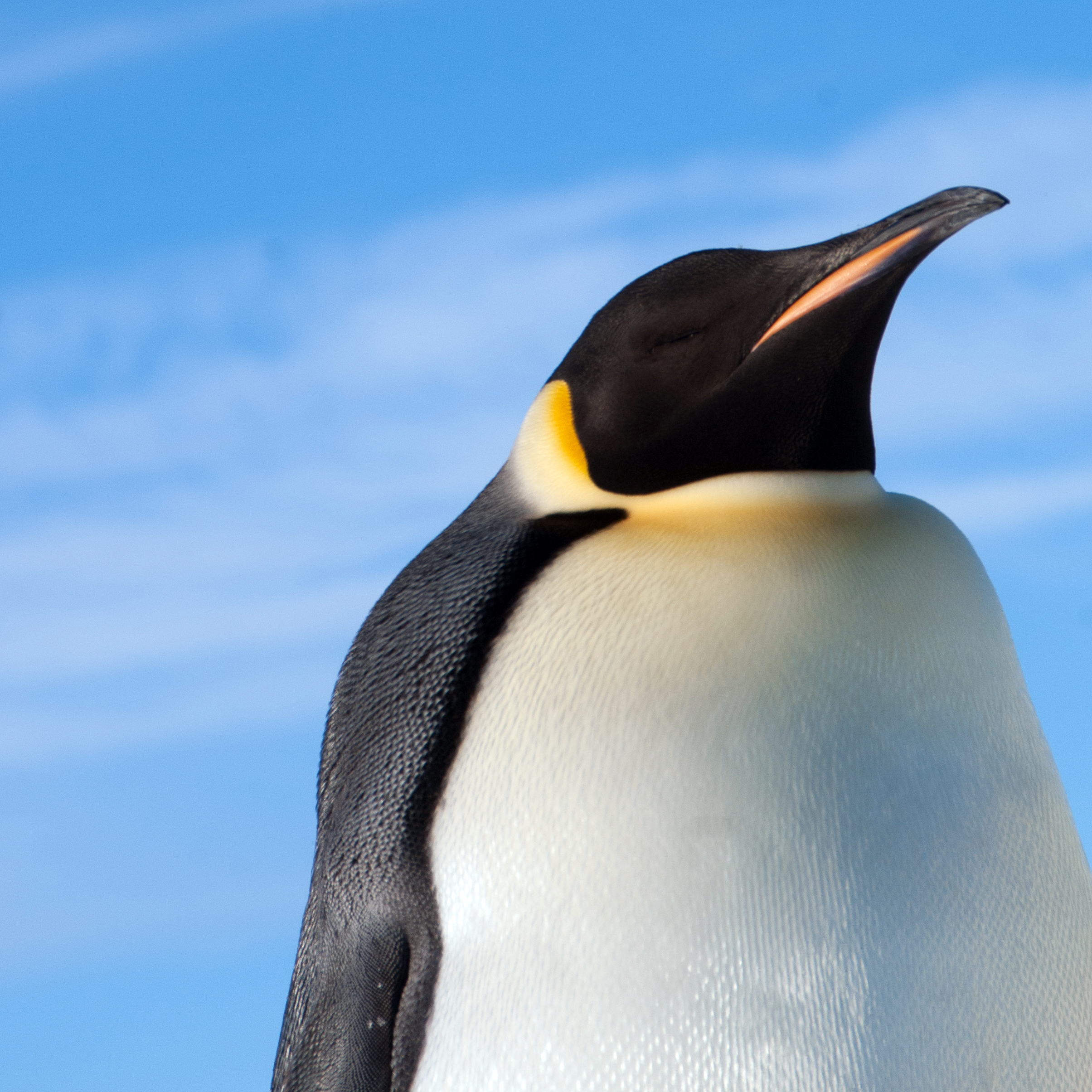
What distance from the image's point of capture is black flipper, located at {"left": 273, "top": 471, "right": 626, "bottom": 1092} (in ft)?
9.81

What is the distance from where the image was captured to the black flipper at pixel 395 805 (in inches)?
118

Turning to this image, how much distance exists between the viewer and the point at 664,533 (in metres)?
3.06

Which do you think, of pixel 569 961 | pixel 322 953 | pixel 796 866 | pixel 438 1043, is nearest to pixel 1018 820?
pixel 796 866

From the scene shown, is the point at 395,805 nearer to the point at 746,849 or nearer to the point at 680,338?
the point at 746,849

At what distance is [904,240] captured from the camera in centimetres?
290

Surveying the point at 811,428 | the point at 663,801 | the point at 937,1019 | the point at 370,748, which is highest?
the point at 811,428

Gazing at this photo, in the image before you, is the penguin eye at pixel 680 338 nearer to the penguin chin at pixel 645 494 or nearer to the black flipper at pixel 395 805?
the penguin chin at pixel 645 494

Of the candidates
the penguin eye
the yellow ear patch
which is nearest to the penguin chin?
the yellow ear patch

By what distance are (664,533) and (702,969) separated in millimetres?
881

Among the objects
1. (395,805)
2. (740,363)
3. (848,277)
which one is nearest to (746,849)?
(395,805)

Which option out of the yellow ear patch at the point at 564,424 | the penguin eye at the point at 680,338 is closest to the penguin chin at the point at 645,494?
the yellow ear patch at the point at 564,424

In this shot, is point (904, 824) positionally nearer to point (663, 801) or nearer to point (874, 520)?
point (663, 801)

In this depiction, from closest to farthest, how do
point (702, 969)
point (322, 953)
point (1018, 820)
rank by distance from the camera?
point (702, 969)
point (1018, 820)
point (322, 953)

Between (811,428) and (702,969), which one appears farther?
(811,428)
